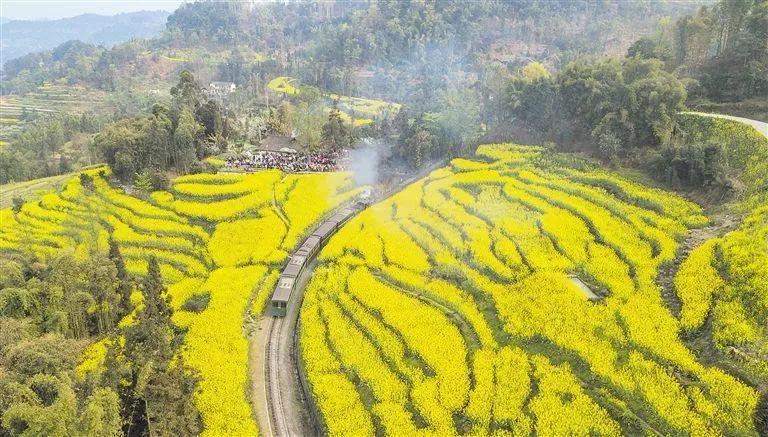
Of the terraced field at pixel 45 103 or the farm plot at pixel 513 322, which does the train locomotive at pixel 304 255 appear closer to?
the farm plot at pixel 513 322

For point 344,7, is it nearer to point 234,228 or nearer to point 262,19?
point 262,19

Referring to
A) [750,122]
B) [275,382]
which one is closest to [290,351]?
[275,382]


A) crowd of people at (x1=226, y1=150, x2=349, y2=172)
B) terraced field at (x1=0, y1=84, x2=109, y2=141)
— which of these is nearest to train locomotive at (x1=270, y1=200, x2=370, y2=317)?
crowd of people at (x1=226, y1=150, x2=349, y2=172)

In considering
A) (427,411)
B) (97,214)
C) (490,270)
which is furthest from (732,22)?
(97,214)

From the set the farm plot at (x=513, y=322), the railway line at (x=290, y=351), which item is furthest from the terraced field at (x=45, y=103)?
the farm plot at (x=513, y=322)

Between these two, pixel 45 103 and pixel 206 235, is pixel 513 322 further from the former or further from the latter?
pixel 45 103

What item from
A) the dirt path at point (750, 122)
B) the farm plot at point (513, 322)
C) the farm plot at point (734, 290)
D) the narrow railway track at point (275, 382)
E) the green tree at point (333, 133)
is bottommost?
the narrow railway track at point (275, 382)
